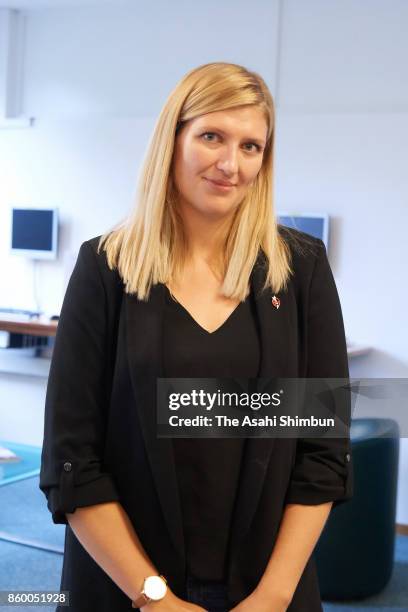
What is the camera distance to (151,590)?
3.92ft

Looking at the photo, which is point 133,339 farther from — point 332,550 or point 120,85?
point 120,85

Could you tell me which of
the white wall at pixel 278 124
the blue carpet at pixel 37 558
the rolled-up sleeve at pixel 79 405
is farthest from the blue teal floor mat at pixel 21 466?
the rolled-up sleeve at pixel 79 405

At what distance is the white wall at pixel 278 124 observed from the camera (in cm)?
487

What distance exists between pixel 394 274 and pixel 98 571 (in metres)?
3.82

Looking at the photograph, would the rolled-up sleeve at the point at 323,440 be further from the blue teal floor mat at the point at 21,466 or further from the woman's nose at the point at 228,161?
the blue teal floor mat at the point at 21,466

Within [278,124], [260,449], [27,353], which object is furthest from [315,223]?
[260,449]

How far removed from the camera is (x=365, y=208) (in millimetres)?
4910

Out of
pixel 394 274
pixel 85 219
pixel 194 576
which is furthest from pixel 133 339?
pixel 85 219

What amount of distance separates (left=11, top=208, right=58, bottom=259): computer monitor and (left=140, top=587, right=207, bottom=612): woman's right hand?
477 centimetres

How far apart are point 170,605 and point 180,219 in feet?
1.88

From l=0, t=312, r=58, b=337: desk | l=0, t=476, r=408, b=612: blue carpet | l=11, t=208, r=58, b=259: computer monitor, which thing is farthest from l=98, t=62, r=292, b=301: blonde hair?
l=11, t=208, r=58, b=259: computer monitor

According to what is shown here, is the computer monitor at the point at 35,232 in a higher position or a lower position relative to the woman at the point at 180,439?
higher

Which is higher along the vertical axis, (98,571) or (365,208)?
(365,208)

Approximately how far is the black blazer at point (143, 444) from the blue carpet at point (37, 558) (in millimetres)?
2044
